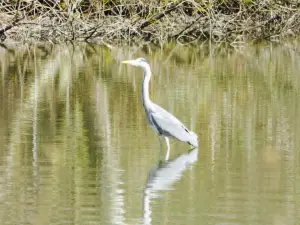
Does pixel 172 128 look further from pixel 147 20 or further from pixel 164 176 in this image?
pixel 147 20

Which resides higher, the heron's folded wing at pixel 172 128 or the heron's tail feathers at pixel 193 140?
the heron's folded wing at pixel 172 128

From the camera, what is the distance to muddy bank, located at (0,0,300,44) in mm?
29047

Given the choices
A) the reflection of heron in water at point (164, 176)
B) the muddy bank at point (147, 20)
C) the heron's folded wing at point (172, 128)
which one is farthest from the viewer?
the muddy bank at point (147, 20)

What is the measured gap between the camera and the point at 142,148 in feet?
39.0

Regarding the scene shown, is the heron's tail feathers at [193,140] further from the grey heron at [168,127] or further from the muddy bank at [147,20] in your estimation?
the muddy bank at [147,20]

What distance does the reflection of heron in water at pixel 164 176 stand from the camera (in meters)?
9.05

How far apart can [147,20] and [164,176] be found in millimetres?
19815

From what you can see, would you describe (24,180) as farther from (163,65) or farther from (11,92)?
(163,65)

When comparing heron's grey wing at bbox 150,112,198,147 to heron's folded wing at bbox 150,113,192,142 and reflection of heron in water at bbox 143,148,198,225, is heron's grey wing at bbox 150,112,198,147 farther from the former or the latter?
reflection of heron in water at bbox 143,148,198,225

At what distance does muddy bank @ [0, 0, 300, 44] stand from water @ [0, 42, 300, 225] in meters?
6.57

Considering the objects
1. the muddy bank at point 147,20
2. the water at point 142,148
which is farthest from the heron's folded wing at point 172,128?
the muddy bank at point 147,20

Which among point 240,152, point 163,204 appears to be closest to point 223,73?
point 240,152

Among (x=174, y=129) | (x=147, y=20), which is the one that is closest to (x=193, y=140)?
(x=174, y=129)

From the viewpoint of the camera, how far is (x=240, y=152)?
1169cm
